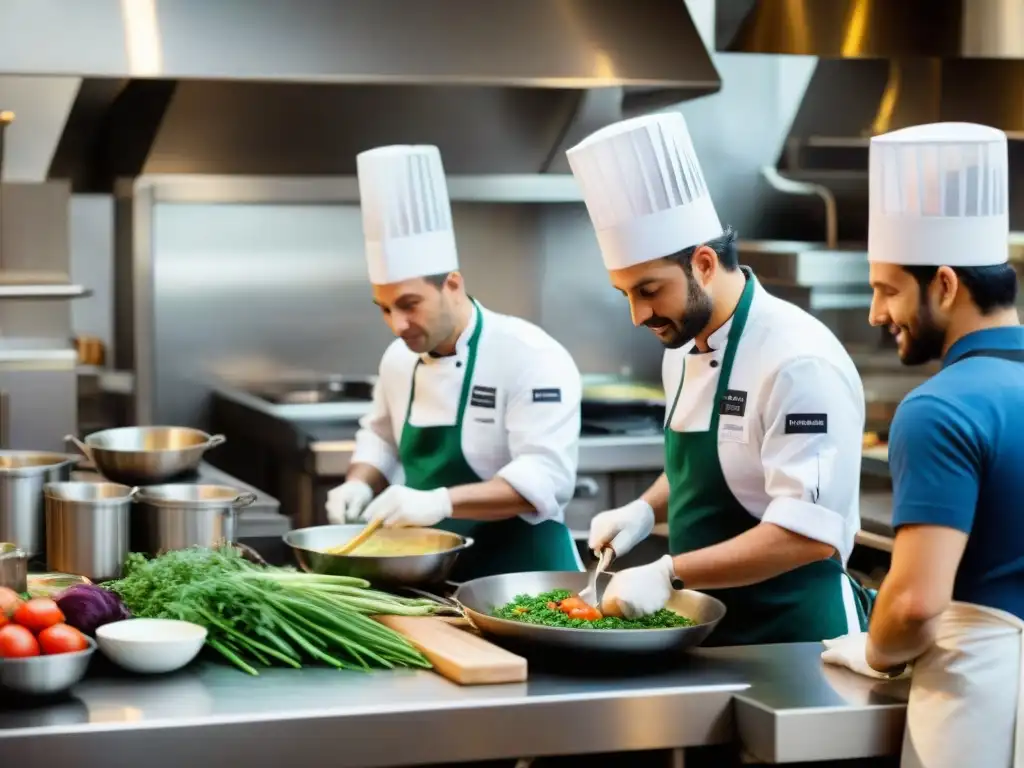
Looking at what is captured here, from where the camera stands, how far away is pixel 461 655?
2.42 metres

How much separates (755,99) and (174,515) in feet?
11.9

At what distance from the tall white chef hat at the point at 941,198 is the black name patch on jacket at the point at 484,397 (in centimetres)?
152

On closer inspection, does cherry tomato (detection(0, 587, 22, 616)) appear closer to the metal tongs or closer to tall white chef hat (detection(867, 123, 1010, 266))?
the metal tongs

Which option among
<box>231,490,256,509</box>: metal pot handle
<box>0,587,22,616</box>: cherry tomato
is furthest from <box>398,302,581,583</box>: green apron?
<box>0,587,22,616</box>: cherry tomato

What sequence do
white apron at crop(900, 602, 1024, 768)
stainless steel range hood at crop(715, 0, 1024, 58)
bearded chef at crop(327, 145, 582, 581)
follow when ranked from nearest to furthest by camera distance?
white apron at crop(900, 602, 1024, 768), bearded chef at crop(327, 145, 582, 581), stainless steel range hood at crop(715, 0, 1024, 58)

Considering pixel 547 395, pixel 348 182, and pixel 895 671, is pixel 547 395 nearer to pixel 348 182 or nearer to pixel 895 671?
pixel 895 671

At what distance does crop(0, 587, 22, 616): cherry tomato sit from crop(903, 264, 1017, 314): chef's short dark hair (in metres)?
1.50

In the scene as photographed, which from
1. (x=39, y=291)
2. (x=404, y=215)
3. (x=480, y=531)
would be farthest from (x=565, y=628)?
(x=39, y=291)

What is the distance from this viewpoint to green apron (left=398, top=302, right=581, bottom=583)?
12.2ft

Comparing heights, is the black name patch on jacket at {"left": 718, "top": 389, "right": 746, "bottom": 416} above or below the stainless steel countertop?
above

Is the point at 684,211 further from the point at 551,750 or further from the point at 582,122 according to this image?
the point at 582,122

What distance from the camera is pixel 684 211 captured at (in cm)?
296

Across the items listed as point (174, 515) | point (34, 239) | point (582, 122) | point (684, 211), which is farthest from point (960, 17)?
point (34, 239)

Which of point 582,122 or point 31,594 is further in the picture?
point 582,122
